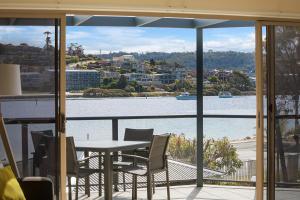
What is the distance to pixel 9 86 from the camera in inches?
165

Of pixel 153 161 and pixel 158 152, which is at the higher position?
pixel 158 152

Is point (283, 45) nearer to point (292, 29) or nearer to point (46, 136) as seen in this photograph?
point (292, 29)

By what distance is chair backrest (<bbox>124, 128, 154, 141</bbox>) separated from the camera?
21.1 feet

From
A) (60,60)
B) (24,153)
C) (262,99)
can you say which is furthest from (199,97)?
(24,153)

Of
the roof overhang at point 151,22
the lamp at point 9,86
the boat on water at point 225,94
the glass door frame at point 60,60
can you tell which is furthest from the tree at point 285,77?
the boat on water at point 225,94

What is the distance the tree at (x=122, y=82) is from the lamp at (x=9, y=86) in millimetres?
7378

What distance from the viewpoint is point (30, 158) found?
4.77m

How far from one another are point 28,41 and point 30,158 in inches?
47.5

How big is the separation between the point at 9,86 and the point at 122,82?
7681 millimetres

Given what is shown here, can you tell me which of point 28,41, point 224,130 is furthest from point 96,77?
point 28,41

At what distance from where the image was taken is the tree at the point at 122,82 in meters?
11.7

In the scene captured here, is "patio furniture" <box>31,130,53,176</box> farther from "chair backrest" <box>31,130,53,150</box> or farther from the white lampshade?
the white lampshade

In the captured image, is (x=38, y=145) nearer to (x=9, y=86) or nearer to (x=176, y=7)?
(x=9, y=86)

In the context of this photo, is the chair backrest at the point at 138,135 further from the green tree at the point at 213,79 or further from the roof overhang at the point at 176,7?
the green tree at the point at 213,79
